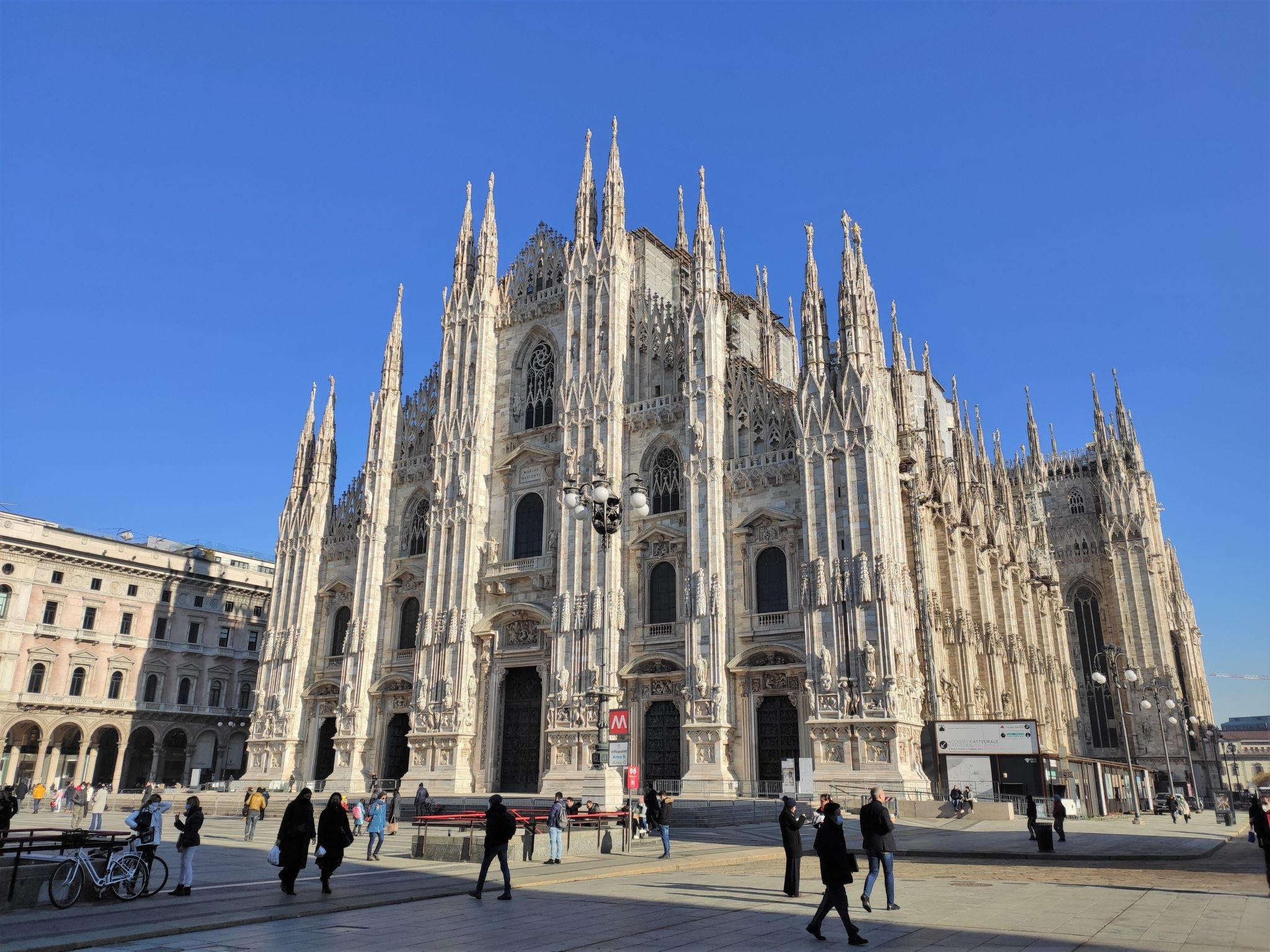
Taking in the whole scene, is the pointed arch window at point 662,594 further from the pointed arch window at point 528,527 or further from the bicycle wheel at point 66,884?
the bicycle wheel at point 66,884

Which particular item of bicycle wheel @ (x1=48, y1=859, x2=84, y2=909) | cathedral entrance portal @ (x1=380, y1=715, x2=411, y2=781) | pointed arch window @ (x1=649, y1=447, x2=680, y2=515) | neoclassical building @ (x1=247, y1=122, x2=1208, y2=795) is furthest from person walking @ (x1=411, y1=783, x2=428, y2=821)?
bicycle wheel @ (x1=48, y1=859, x2=84, y2=909)

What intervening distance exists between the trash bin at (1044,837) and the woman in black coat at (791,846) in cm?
942

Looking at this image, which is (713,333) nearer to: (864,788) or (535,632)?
(535,632)

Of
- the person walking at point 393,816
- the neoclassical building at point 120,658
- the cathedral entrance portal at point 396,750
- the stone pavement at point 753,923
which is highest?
the neoclassical building at point 120,658

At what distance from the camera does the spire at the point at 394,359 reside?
4619cm

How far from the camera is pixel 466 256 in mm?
45812

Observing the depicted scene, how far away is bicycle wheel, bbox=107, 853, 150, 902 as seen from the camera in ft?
39.7

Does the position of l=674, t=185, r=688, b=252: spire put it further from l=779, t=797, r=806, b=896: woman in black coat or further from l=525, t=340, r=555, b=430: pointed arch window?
l=779, t=797, r=806, b=896: woman in black coat

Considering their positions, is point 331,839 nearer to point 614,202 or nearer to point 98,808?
point 98,808

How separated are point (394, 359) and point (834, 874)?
40.5 metres

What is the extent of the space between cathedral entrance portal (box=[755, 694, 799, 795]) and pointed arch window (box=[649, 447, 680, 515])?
8222mm

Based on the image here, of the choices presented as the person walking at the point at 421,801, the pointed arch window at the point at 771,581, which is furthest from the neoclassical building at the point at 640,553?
the person walking at the point at 421,801

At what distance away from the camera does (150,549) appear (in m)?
56.7

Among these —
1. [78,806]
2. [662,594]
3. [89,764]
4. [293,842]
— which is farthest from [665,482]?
[89,764]
